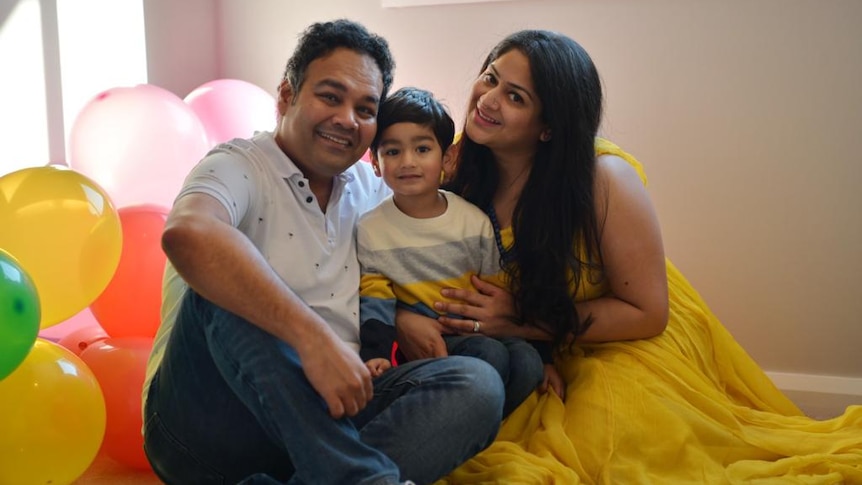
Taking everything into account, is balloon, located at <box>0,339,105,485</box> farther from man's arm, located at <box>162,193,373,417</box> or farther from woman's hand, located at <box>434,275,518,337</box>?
woman's hand, located at <box>434,275,518,337</box>

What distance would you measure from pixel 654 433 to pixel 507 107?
678mm

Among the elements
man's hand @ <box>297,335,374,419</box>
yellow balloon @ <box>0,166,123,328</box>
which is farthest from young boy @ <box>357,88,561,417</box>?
yellow balloon @ <box>0,166,123,328</box>

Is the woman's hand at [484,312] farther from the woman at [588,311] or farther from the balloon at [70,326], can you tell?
the balloon at [70,326]

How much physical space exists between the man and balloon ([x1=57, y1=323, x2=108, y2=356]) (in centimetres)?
47

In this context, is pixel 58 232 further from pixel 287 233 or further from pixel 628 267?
pixel 628 267

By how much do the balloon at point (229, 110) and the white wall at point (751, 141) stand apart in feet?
2.29

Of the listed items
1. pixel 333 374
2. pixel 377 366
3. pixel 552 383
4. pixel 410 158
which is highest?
pixel 410 158

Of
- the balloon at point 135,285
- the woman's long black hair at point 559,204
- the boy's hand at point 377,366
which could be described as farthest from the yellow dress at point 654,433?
the balloon at point 135,285

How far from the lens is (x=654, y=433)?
5.74 ft

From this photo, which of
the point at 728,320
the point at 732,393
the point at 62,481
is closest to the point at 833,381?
the point at 728,320

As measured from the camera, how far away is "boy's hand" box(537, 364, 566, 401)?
73.9 inches

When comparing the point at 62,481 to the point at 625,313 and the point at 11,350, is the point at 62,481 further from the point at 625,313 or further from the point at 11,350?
the point at 625,313

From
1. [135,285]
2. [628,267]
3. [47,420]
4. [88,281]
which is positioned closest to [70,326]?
[135,285]

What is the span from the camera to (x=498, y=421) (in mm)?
1587
